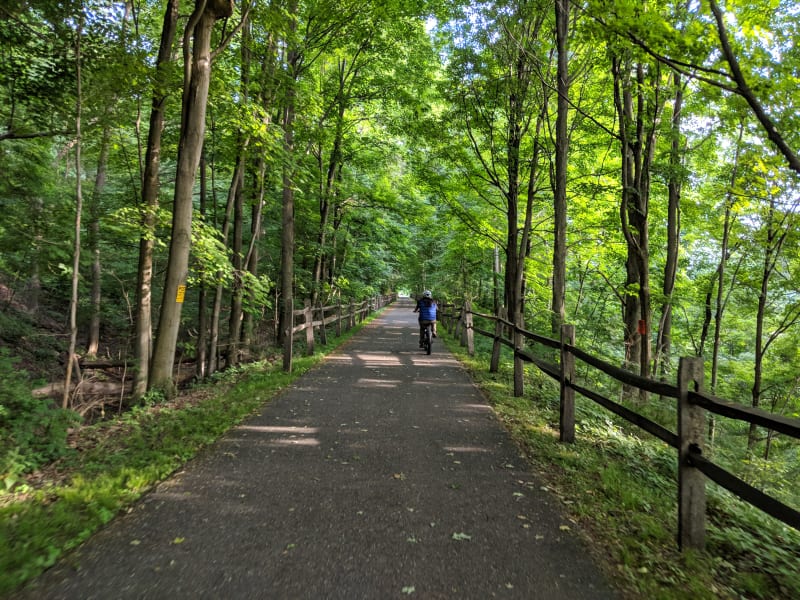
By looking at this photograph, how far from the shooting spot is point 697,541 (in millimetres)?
2867

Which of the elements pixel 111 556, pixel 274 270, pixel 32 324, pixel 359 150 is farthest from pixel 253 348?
pixel 111 556

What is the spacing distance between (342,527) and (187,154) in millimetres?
6130

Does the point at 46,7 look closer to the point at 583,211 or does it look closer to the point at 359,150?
the point at 359,150

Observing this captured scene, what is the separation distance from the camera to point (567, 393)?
5.00 metres

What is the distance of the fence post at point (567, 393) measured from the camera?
4.97 m

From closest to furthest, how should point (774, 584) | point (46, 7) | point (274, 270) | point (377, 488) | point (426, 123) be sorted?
point (774, 584)
point (377, 488)
point (46, 7)
point (426, 123)
point (274, 270)

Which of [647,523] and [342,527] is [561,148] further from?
[342,527]

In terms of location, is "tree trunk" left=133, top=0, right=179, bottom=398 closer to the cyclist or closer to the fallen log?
the fallen log

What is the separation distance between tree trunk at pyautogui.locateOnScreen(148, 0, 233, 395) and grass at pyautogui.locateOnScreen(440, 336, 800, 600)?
17.6 ft

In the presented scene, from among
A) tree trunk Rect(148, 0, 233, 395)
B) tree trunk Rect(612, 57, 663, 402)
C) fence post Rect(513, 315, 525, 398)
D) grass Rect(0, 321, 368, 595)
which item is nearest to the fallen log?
tree trunk Rect(148, 0, 233, 395)

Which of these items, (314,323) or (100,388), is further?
(314,323)

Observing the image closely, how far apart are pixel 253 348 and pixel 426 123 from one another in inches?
297

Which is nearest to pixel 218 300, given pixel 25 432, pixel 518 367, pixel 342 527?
pixel 25 432

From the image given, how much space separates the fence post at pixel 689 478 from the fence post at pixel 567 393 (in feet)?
6.64
